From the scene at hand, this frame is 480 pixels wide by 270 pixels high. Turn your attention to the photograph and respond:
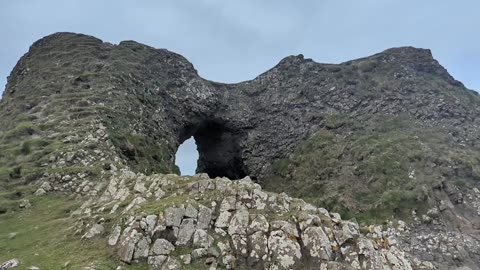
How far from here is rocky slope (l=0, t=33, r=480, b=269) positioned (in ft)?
112

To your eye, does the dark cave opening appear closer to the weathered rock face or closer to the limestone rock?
the weathered rock face

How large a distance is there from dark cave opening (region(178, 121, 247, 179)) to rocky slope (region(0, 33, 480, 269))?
0.23 meters

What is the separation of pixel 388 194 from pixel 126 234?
39.4 meters

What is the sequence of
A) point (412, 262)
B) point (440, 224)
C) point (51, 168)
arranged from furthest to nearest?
1. point (440, 224)
2. point (51, 168)
3. point (412, 262)

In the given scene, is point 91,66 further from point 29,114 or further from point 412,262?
point 412,262

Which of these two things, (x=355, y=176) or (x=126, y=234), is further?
(x=355, y=176)

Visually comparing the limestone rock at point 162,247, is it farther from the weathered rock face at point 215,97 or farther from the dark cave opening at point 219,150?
the dark cave opening at point 219,150

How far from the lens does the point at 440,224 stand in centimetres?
4947

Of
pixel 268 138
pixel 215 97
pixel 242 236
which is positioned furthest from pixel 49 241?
pixel 268 138

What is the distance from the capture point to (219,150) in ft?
268

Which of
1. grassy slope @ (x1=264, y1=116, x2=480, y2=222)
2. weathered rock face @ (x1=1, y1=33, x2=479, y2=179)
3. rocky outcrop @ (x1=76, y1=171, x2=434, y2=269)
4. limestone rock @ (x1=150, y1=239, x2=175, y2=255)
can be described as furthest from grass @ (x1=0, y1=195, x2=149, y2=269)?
grassy slope @ (x1=264, y1=116, x2=480, y2=222)

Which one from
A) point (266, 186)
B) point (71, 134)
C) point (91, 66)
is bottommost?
point (266, 186)

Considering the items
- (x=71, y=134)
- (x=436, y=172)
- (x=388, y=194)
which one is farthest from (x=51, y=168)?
(x=436, y=172)

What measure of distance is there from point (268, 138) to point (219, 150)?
9278mm
